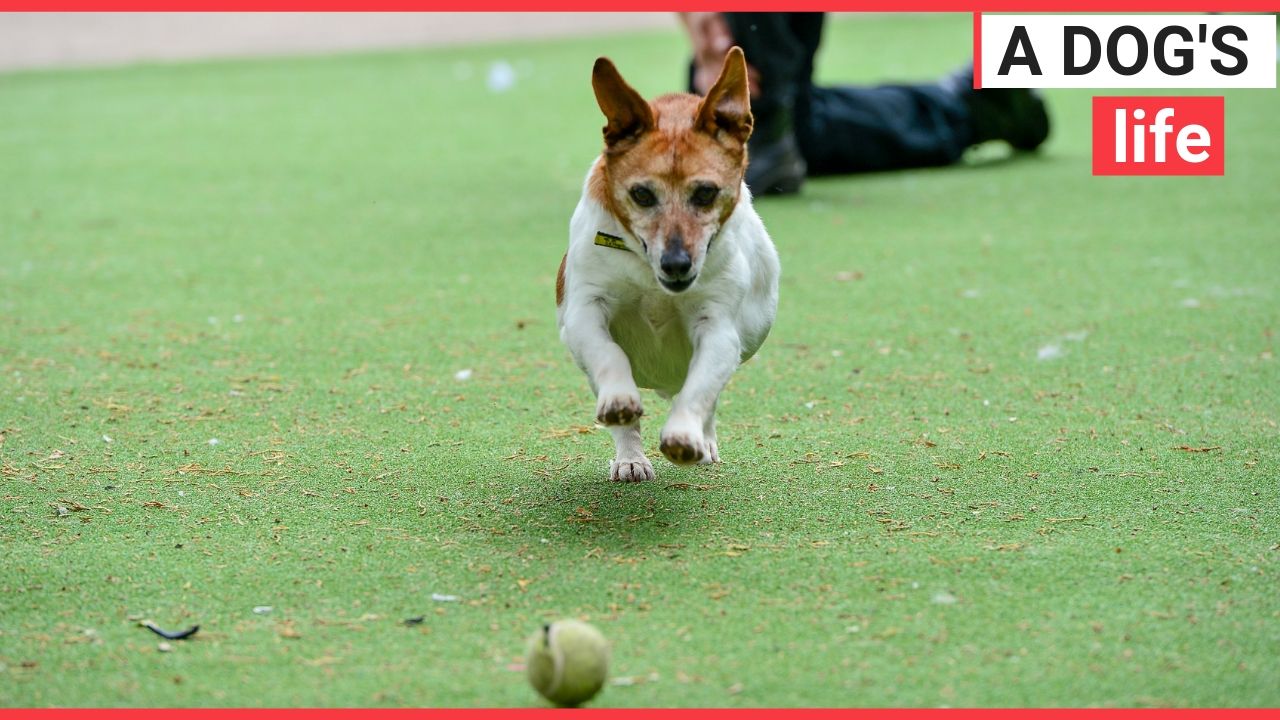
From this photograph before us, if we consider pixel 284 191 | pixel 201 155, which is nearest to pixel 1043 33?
pixel 284 191

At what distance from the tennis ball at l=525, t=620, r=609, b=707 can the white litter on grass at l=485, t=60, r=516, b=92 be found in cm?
1232

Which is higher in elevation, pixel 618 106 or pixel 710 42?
pixel 618 106

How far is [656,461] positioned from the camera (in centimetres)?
461

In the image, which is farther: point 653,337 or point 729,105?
point 653,337

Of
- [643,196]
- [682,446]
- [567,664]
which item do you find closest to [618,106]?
[643,196]

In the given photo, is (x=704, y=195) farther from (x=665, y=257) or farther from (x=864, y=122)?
(x=864, y=122)

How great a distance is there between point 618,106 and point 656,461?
119 centimetres

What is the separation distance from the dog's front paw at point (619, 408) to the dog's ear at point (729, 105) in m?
0.77

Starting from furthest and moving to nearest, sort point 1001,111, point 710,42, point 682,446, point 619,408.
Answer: point 1001,111 → point 710,42 → point 619,408 → point 682,446

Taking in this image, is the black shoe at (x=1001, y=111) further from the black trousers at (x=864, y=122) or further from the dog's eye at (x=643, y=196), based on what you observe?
the dog's eye at (x=643, y=196)

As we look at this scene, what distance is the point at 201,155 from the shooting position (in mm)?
11172

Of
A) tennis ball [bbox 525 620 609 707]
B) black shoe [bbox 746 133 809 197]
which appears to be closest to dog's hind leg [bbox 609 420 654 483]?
tennis ball [bbox 525 620 609 707]

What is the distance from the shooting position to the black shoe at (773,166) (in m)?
9.07

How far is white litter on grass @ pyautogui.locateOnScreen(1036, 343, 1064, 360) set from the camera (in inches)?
224
